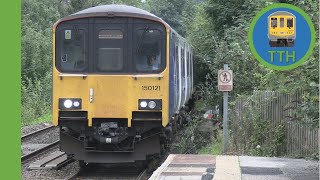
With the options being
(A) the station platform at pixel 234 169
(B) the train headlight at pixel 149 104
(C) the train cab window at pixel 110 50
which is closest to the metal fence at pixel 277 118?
(A) the station platform at pixel 234 169

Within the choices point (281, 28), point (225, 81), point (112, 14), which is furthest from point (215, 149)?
point (281, 28)

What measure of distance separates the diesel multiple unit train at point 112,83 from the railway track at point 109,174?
1.19 feet

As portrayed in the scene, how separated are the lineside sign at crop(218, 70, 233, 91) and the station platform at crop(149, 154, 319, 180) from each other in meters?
2.35

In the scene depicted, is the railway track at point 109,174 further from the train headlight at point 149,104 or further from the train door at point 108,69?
the train headlight at point 149,104

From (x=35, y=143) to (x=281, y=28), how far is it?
1099cm

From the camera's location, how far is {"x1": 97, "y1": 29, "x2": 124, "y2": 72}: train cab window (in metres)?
11.2

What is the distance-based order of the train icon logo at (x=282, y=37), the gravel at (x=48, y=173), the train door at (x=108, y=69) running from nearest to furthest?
the train icon logo at (x=282, y=37)
the gravel at (x=48, y=173)
the train door at (x=108, y=69)

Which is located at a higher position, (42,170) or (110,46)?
(110,46)

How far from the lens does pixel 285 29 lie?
6.44 metres

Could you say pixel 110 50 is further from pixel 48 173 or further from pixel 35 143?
pixel 35 143

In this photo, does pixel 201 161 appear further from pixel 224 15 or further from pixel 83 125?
pixel 224 15

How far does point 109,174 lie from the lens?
11.8m

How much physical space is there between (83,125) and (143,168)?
1873 mm

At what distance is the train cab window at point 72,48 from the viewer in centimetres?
1130
